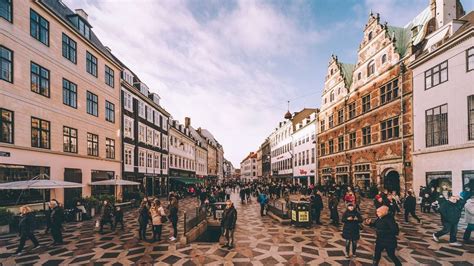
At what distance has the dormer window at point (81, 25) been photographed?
2186 cm

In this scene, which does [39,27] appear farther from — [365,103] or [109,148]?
[365,103]

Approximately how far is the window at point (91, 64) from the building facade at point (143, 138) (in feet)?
15.5

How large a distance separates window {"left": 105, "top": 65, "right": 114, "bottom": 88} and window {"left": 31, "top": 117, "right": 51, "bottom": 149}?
9339 millimetres

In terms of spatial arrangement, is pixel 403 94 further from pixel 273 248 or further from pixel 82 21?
pixel 82 21

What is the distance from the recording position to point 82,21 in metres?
23.0

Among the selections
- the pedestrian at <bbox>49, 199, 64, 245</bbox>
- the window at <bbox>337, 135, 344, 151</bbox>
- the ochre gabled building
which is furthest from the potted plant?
the window at <bbox>337, 135, 344, 151</bbox>

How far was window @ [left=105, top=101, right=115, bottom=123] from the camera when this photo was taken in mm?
26141

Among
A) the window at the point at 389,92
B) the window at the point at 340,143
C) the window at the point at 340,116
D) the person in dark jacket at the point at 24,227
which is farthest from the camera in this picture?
the window at the point at 340,116

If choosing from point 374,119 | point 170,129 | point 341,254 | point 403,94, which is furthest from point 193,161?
point 341,254

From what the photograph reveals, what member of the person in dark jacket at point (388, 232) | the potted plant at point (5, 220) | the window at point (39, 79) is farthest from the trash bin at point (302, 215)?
the window at point (39, 79)

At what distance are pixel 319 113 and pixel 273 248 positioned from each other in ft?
118

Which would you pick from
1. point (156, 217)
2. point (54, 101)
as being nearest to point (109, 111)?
point (54, 101)

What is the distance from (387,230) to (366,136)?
2568cm

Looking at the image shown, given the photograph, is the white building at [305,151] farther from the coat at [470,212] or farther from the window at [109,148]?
the coat at [470,212]
